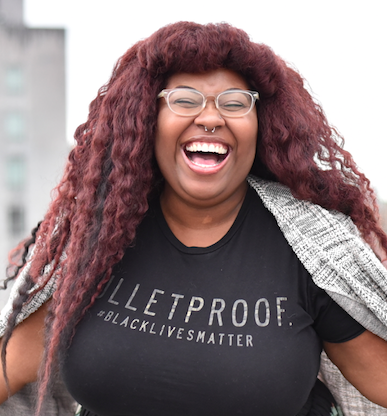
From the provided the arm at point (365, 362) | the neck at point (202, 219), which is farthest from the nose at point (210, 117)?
the arm at point (365, 362)

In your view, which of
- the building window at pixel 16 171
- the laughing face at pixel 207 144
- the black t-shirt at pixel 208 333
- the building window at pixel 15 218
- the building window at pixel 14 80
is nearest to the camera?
the black t-shirt at pixel 208 333

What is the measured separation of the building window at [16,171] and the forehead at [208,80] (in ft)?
46.8

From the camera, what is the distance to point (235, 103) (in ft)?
4.69

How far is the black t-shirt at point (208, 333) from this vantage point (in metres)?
1.31

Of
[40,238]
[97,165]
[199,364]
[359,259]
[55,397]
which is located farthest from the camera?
[55,397]

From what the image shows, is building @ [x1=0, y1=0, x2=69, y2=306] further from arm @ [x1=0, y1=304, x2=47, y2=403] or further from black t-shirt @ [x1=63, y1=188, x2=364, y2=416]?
black t-shirt @ [x1=63, y1=188, x2=364, y2=416]

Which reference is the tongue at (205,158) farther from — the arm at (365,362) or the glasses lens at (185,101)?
the arm at (365,362)

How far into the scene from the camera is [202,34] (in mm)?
1396

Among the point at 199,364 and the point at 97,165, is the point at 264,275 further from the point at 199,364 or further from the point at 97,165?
the point at 97,165

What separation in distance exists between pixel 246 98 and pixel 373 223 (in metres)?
0.57

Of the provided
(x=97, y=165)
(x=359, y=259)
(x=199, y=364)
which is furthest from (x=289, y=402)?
(x=97, y=165)

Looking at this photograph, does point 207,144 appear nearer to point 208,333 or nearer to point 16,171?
point 208,333

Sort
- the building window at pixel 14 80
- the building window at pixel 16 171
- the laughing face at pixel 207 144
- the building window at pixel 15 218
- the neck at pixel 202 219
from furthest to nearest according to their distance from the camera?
1. the building window at pixel 15 218
2. the building window at pixel 16 171
3. the building window at pixel 14 80
4. the neck at pixel 202 219
5. the laughing face at pixel 207 144

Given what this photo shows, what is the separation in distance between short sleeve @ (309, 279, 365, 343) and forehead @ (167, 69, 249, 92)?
604mm
